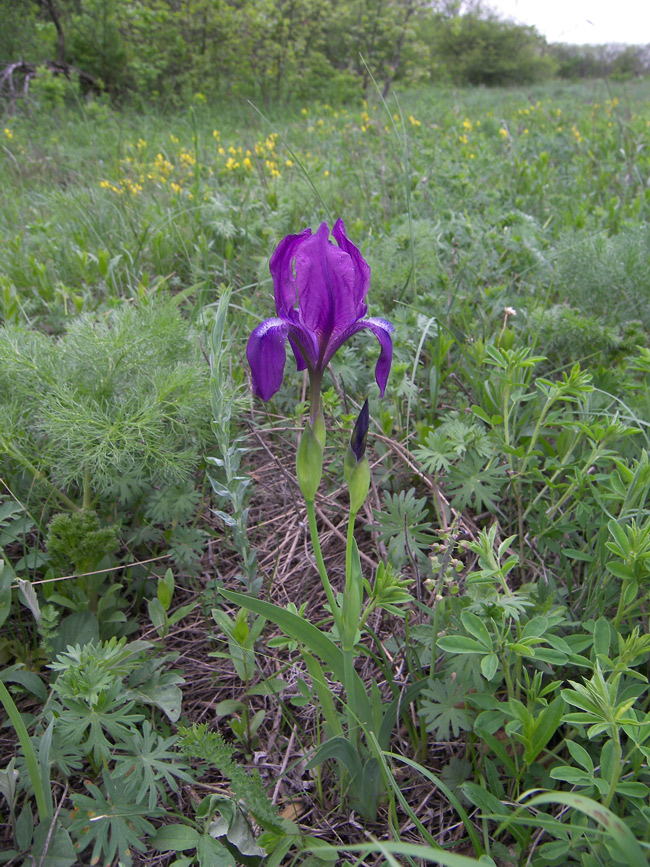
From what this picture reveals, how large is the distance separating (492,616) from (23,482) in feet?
4.83

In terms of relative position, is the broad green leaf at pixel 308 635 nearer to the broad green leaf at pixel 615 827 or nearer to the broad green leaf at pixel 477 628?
the broad green leaf at pixel 477 628

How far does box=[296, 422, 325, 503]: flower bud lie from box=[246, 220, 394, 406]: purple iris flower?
71mm

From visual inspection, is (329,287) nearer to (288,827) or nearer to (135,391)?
(135,391)

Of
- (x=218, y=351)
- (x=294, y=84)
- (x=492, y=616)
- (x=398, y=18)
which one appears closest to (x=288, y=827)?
(x=492, y=616)

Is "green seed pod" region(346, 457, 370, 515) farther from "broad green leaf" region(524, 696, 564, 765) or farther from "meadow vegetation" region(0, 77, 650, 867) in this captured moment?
"broad green leaf" region(524, 696, 564, 765)

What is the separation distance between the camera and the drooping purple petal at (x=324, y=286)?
100cm

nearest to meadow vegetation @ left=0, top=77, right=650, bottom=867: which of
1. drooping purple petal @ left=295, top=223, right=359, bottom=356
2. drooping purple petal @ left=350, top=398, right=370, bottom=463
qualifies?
drooping purple petal @ left=350, top=398, right=370, bottom=463

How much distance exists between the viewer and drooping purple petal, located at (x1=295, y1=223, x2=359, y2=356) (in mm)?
996

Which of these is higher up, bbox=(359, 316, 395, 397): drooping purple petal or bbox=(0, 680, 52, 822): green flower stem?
bbox=(359, 316, 395, 397): drooping purple petal

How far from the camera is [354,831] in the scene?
1.24m

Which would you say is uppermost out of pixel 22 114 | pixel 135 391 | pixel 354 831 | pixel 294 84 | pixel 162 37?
pixel 162 37

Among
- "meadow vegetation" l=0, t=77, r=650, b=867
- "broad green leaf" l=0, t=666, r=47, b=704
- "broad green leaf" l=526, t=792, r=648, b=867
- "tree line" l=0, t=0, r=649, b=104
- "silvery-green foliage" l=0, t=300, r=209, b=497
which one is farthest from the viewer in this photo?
"tree line" l=0, t=0, r=649, b=104

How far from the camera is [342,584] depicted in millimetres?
1739

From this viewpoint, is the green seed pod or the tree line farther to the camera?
the tree line
